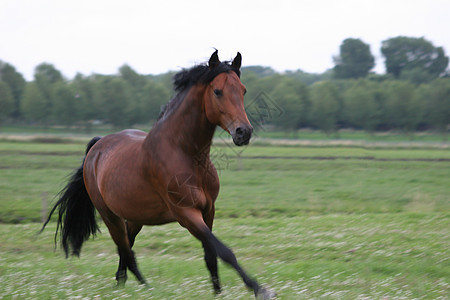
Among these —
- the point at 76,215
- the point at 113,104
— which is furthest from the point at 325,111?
the point at 76,215

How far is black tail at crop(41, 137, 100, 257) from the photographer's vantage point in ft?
25.2

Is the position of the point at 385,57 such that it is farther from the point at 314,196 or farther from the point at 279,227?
the point at 279,227

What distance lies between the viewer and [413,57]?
8038 centimetres

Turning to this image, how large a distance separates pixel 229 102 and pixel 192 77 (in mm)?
812

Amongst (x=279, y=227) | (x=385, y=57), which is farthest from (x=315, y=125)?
(x=279, y=227)

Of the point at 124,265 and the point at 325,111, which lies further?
the point at 325,111

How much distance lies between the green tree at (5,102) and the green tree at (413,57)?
6142cm

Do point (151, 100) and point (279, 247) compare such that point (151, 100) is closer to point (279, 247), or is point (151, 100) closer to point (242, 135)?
point (279, 247)

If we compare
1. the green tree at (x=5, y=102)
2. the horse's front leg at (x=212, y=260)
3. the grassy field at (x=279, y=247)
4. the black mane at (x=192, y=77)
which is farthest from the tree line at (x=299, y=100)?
the horse's front leg at (x=212, y=260)

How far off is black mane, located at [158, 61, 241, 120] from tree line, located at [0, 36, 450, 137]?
Result: 5954 cm

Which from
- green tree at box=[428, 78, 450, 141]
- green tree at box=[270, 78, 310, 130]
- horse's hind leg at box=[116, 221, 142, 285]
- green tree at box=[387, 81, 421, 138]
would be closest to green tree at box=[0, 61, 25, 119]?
green tree at box=[270, 78, 310, 130]

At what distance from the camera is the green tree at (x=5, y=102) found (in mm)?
72000

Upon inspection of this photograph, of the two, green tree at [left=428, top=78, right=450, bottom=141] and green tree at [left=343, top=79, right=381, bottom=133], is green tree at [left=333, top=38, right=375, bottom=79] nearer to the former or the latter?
green tree at [left=343, top=79, right=381, bottom=133]

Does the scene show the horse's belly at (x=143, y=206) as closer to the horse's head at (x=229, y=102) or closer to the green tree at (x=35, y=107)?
the horse's head at (x=229, y=102)
